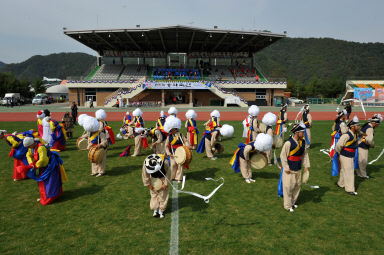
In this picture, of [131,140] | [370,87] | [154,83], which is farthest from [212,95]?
[370,87]

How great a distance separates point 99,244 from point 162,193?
153 centimetres

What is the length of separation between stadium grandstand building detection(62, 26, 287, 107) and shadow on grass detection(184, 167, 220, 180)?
3231 centimetres

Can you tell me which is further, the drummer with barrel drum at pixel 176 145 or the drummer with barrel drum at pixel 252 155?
the drummer with barrel drum at pixel 176 145

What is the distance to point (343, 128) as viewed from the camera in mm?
7656

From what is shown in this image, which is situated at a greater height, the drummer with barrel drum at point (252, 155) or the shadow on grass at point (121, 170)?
the drummer with barrel drum at point (252, 155)

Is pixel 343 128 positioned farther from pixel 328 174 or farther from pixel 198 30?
pixel 198 30

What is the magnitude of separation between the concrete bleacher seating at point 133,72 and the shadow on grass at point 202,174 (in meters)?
40.3

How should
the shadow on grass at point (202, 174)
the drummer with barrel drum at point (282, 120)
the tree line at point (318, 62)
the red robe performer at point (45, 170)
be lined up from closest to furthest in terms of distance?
1. the red robe performer at point (45, 170)
2. the shadow on grass at point (202, 174)
3. the drummer with barrel drum at point (282, 120)
4. the tree line at point (318, 62)

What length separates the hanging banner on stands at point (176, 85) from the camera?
4038 cm

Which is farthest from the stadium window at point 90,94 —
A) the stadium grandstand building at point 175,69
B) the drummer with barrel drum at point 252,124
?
the drummer with barrel drum at point 252,124

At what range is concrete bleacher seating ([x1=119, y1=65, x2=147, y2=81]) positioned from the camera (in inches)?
1828

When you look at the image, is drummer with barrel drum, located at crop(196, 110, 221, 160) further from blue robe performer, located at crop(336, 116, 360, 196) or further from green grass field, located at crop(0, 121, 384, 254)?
blue robe performer, located at crop(336, 116, 360, 196)

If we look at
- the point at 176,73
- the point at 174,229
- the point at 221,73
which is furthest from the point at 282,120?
the point at 221,73

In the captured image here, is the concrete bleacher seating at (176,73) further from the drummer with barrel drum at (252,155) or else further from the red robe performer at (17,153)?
the drummer with barrel drum at (252,155)
